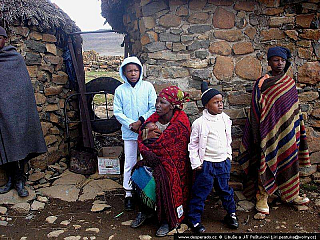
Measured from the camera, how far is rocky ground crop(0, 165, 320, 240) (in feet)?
9.59

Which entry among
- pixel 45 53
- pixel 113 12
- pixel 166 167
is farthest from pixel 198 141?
pixel 113 12

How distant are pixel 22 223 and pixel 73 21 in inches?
142

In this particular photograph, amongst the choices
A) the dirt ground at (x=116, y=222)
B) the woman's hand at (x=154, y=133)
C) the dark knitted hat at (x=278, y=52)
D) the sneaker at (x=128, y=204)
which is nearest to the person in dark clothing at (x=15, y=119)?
the dirt ground at (x=116, y=222)

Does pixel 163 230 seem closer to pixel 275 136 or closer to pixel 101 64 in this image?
pixel 275 136

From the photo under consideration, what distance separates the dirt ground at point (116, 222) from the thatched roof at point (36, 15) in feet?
8.34

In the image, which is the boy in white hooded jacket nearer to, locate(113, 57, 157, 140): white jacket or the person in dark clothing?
locate(113, 57, 157, 140): white jacket

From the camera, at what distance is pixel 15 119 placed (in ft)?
11.3

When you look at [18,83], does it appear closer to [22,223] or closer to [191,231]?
[22,223]

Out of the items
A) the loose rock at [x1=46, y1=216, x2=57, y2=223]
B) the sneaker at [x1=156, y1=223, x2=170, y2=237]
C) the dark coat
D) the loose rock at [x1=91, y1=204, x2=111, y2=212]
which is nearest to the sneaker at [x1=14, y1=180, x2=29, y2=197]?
the dark coat

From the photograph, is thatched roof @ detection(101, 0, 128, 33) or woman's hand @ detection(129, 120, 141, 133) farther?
thatched roof @ detection(101, 0, 128, 33)

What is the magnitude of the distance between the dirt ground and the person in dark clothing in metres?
0.51

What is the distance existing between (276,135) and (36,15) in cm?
363

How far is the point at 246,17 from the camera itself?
11.8 ft

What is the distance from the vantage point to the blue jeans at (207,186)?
111 inches
